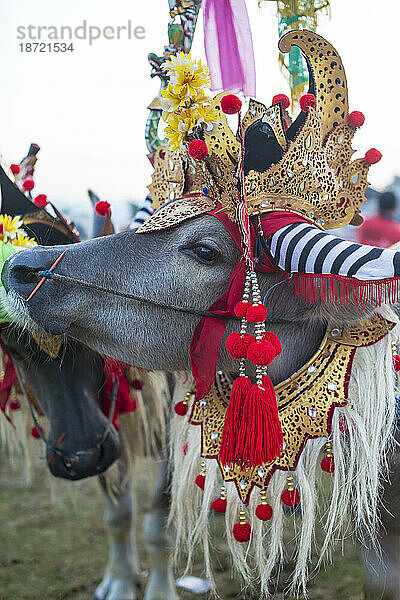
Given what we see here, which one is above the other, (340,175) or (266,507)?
(340,175)

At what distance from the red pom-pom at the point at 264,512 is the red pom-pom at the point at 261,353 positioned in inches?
20.7

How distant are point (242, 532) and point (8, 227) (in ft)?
4.47

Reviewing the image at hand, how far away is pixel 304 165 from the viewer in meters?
1.61

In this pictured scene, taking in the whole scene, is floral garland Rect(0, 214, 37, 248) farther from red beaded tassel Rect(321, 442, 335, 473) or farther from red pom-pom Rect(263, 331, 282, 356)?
red beaded tassel Rect(321, 442, 335, 473)

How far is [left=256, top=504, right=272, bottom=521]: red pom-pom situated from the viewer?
1715mm

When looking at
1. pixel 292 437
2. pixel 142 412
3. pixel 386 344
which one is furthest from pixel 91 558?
pixel 386 344

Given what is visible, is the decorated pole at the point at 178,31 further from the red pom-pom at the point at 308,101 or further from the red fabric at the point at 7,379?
the red fabric at the point at 7,379

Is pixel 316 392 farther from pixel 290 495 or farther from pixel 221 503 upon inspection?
pixel 221 503

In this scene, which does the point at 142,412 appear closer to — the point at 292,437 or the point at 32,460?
the point at 32,460

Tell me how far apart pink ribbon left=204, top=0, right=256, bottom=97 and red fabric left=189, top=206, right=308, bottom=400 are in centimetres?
64

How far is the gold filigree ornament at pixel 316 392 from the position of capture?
5.39 ft

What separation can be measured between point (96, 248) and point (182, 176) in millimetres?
388

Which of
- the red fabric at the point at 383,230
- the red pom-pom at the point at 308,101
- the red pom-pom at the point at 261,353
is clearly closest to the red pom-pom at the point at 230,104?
the red pom-pom at the point at 308,101

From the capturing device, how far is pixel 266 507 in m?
1.72
